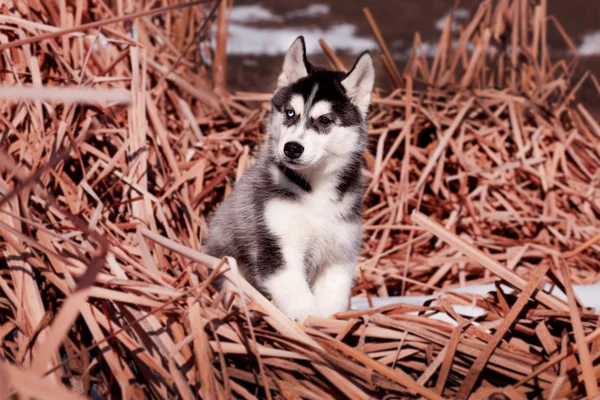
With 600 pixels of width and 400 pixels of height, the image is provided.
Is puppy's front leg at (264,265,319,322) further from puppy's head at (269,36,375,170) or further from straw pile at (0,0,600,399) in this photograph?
puppy's head at (269,36,375,170)

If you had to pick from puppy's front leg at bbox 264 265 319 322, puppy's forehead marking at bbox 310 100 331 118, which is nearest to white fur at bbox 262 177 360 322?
puppy's front leg at bbox 264 265 319 322

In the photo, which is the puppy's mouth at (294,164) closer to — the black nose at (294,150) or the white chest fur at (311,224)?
the black nose at (294,150)

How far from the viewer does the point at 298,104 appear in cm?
250

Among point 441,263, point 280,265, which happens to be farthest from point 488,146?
point 280,265

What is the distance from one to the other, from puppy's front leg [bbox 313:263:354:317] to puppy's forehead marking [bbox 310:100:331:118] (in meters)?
0.62

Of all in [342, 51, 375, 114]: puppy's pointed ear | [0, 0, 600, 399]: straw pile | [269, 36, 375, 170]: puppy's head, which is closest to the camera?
[0, 0, 600, 399]: straw pile

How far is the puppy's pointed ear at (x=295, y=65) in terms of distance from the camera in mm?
2577

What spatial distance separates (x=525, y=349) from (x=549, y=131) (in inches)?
103

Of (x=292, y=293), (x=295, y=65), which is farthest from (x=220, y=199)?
(x=292, y=293)

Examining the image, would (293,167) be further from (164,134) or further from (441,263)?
(441,263)

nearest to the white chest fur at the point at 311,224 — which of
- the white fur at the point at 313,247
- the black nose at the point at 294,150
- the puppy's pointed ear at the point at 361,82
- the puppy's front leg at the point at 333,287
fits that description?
the white fur at the point at 313,247

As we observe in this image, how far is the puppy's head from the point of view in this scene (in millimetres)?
2443

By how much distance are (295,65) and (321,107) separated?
10.9 inches

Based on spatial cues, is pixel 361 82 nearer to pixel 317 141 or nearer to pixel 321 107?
pixel 321 107
